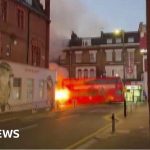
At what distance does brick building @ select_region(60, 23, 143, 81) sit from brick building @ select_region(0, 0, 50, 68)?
4126 cm

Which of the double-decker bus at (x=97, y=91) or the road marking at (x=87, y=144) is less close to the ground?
the double-decker bus at (x=97, y=91)

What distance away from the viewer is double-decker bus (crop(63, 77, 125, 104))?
7262 cm

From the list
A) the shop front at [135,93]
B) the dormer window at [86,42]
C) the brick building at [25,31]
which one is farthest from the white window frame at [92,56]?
the brick building at [25,31]

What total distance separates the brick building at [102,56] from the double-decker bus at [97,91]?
829 inches

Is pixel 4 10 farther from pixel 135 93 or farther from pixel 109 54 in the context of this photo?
pixel 109 54

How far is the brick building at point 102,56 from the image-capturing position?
95.8m

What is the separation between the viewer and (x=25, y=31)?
1949 inches

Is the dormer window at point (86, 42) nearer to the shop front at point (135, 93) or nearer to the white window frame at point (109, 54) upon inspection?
the white window frame at point (109, 54)

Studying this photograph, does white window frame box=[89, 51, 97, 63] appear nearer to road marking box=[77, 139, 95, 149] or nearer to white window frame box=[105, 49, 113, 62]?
white window frame box=[105, 49, 113, 62]

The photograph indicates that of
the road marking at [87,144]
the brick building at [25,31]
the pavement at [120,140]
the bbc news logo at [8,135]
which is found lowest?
the road marking at [87,144]

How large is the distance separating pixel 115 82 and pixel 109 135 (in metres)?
50.4

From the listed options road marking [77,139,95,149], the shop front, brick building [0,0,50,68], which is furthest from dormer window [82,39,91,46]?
road marking [77,139,95,149]

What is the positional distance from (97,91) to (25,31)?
87.5 feet

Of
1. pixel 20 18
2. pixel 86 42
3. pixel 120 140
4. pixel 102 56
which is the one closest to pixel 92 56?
pixel 102 56
